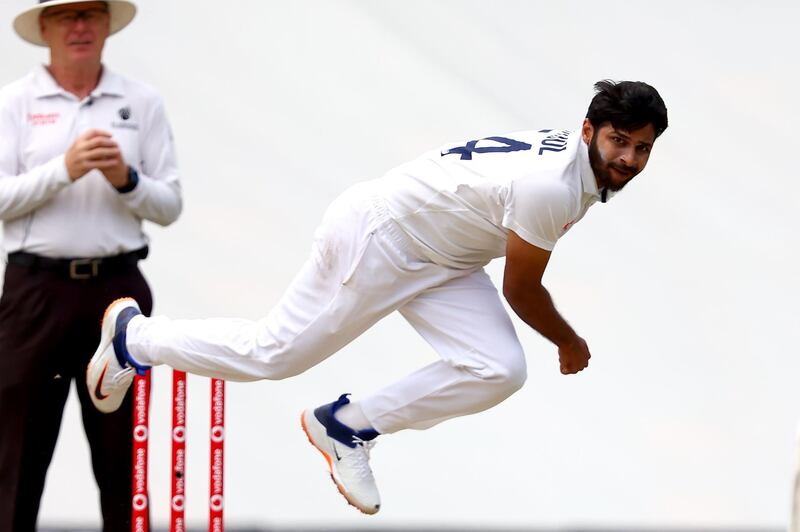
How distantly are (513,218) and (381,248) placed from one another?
1.26 ft

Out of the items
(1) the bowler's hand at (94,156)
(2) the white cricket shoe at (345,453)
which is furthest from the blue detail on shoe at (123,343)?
(2) the white cricket shoe at (345,453)

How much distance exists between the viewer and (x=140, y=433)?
16.2 feet

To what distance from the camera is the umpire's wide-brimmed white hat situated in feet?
17.5

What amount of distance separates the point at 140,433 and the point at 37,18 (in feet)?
3.93

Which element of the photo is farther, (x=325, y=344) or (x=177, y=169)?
(x=177, y=169)

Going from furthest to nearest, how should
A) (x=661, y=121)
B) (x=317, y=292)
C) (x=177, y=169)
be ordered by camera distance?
(x=177, y=169)
(x=317, y=292)
(x=661, y=121)

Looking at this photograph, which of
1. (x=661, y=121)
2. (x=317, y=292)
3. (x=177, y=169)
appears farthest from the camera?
(x=177, y=169)

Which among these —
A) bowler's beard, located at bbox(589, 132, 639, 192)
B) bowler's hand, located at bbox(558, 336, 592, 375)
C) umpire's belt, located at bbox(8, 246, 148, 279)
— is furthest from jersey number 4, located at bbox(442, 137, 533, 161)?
umpire's belt, located at bbox(8, 246, 148, 279)

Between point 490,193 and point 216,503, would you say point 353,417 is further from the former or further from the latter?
point 490,193

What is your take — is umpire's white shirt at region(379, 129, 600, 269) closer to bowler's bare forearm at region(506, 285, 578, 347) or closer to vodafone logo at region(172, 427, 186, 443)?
bowler's bare forearm at region(506, 285, 578, 347)

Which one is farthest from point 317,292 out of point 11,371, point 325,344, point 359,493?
point 11,371

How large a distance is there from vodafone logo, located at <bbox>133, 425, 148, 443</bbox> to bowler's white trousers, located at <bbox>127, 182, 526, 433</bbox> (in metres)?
0.23

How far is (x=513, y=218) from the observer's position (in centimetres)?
471

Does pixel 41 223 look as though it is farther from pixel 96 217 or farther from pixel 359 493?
Answer: pixel 359 493
